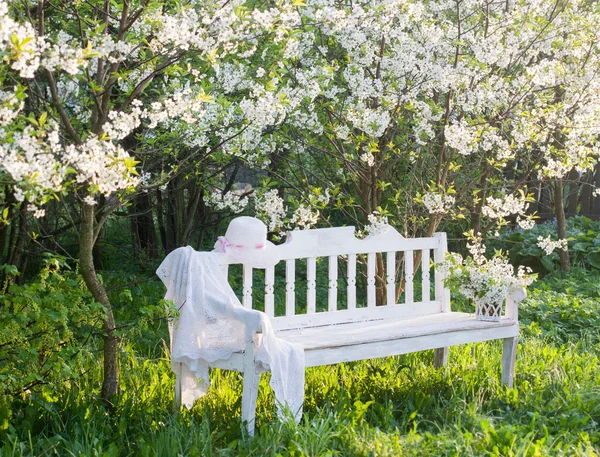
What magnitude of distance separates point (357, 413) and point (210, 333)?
766 mm

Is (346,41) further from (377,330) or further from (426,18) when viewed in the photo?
(377,330)

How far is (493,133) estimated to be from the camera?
16.0 ft

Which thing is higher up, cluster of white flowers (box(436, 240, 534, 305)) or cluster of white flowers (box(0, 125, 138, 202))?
cluster of white flowers (box(0, 125, 138, 202))

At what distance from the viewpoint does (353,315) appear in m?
4.60

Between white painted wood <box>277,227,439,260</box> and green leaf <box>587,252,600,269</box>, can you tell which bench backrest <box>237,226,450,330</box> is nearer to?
white painted wood <box>277,227,439,260</box>

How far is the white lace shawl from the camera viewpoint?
3.58 meters

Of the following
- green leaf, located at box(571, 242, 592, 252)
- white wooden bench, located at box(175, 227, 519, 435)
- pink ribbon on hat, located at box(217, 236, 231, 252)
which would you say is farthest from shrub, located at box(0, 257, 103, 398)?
green leaf, located at box(571, 242, 592, 252)

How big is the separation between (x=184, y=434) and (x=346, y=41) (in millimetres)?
2471

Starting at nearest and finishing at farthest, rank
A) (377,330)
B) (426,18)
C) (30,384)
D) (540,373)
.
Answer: (30,384) → (377,330) → (540,373) → (426,18)

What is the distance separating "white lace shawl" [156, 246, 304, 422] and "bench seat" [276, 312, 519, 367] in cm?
17

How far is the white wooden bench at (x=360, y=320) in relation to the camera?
3863 mm

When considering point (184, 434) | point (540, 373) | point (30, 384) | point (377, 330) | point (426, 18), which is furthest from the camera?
point (426, 18)

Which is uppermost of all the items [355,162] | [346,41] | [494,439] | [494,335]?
[346,41]

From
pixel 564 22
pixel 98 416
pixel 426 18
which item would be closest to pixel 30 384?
pixel 98 416
